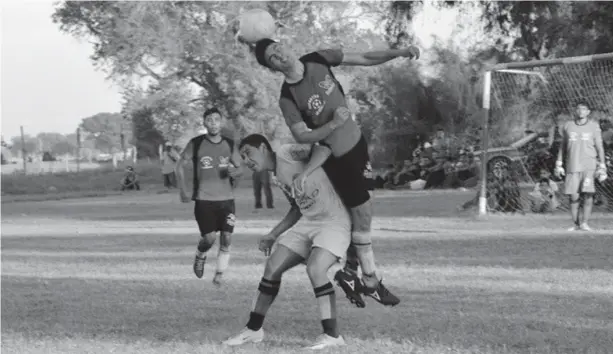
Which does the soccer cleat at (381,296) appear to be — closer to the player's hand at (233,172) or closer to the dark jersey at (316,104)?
the dark jersey at (316,104)

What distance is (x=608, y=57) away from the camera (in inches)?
691

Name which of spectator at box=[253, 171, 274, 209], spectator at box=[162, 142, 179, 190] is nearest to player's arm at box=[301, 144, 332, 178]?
spectator at box=[253, 171, 274, 209]

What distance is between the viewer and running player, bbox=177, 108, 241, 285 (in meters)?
11.3

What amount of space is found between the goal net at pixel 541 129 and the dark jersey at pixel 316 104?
12.0 meters

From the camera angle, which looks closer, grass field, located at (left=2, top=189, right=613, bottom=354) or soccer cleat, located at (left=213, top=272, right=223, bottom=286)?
grass field, located at (left=2, top=189, right=613, bottom=354)

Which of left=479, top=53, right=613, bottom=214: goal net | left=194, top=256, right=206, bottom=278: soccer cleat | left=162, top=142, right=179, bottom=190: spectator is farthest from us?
left=162, top=142, right=179, bottom=190: spectator

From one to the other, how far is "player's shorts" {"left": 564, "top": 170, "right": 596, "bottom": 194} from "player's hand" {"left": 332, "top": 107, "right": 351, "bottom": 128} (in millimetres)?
9817

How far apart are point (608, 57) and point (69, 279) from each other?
1000 centimetres

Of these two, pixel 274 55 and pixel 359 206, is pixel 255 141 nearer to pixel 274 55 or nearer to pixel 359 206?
pixel 274 55

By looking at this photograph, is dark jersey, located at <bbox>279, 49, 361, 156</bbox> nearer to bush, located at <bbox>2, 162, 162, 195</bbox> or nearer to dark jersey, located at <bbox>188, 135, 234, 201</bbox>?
dark jersey, located at <bbox>188, 135, 234, 201</bbox>

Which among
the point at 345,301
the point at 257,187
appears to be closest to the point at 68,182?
the point at 257,187

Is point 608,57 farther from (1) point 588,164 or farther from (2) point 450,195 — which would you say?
(2) point 450,195

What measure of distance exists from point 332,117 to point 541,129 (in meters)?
16.9

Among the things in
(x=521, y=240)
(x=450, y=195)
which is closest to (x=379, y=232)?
(x=521, y=240)
